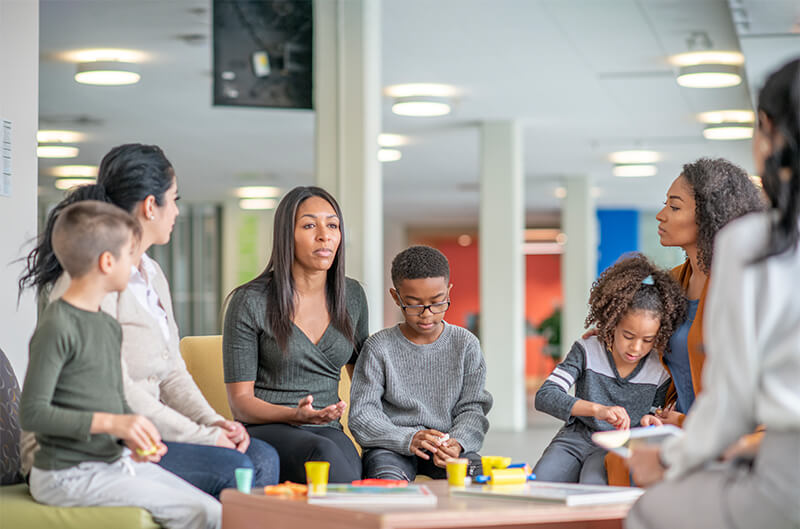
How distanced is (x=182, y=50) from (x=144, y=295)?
178 inches

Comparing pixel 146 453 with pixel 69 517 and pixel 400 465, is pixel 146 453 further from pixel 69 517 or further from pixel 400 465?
pixel 400 465

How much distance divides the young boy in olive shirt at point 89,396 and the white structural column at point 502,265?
762 cm

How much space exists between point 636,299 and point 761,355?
1.45m

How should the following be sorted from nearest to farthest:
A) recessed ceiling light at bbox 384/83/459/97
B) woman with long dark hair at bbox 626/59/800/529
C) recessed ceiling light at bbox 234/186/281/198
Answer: woman with long dark hair at bbox 626/59/800/529 → recessed ceiling light at bbox 384/83/459/97 → recessed ceiling light at bbox 234/186/281/198

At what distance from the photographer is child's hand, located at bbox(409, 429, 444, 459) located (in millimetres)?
3168

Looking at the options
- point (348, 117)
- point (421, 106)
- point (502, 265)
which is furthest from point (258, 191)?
point (348, 117)

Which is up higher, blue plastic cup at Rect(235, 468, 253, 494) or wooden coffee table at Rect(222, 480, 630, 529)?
blue plastic cup at Rect(235, 468, 253, 494)

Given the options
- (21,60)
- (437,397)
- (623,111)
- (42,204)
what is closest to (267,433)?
(437,397)

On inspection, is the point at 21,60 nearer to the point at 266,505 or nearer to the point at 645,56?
the point at 266,505

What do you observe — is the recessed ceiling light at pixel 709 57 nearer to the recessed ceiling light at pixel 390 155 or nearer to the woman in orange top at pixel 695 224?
the woman in orange top at pixel 695 224

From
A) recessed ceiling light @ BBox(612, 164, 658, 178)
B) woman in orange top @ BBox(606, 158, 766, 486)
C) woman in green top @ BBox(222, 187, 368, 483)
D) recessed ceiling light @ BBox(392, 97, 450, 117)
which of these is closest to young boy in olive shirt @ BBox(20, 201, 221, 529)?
woman in green top @ BBox(222, 187, 368, 483)

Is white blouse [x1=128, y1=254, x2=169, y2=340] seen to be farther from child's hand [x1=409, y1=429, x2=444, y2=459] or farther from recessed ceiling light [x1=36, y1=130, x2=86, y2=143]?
recessed ceiling light [x1=36, y1=130, x2=86, y2=143]

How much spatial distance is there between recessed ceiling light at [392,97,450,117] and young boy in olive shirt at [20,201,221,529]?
6.06 metres

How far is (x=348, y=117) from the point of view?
5.52 metres
